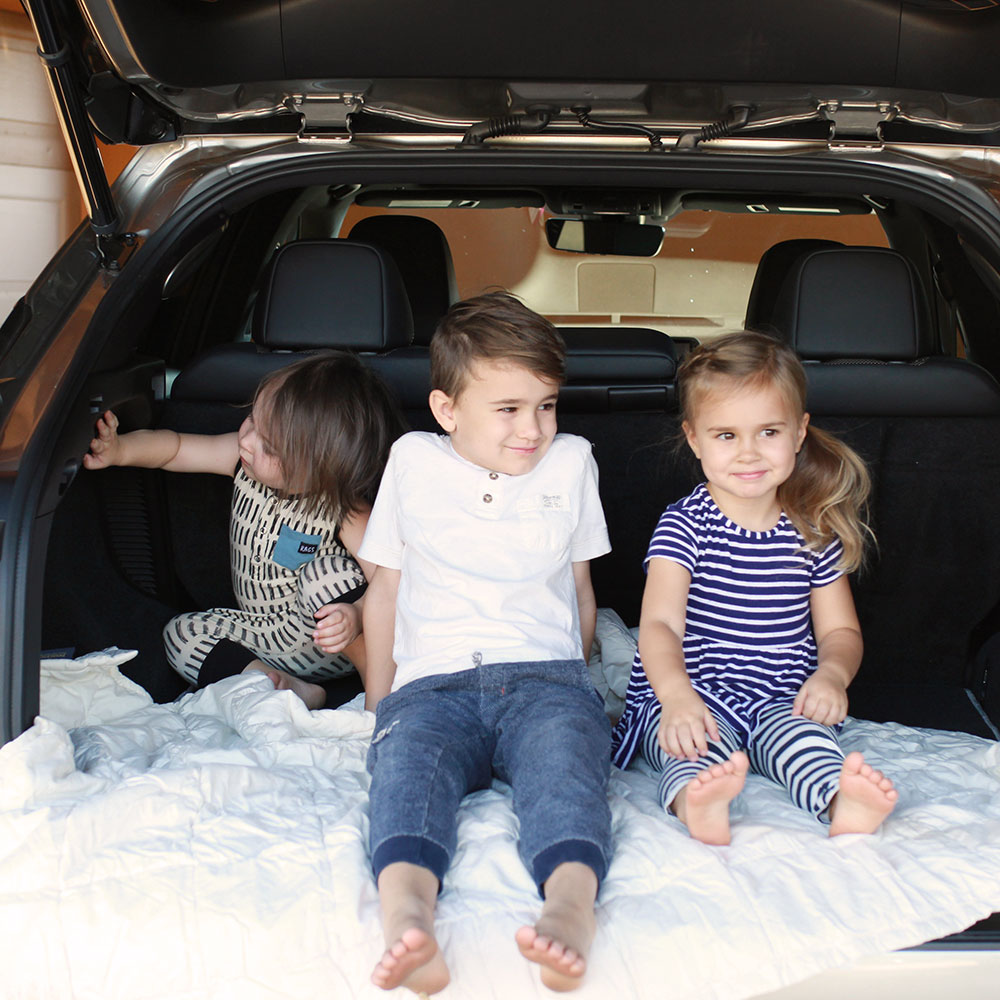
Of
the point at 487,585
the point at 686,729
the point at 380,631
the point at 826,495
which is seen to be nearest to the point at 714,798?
the point at 686,729

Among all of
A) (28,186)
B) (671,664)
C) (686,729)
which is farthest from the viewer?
(28,186)

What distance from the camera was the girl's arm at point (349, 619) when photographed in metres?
1.90

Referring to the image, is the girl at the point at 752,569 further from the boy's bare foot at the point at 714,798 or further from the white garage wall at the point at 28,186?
the white garage wall at the point at 28,186

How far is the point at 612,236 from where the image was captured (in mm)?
3076

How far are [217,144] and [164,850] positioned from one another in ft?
3.79

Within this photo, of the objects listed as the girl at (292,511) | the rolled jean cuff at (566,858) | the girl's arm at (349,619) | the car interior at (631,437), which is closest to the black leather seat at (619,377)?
the car interior at (631,437)

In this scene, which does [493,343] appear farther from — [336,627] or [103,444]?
[103,444]

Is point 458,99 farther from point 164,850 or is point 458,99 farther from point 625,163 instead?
point 164,850

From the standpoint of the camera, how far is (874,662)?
2117 millimetres

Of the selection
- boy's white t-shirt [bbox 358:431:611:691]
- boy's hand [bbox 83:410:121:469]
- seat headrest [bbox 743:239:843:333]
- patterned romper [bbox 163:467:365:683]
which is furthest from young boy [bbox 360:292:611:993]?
seat headrest [bbox 743:239:843:333]

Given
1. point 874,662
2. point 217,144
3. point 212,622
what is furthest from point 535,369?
point 874,662

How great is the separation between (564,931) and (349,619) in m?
0.93

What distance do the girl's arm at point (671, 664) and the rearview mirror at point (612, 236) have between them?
1.58 metres

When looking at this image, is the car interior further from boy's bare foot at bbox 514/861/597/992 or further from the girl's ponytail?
boy's bare foot at bbox 514/861/597/992
